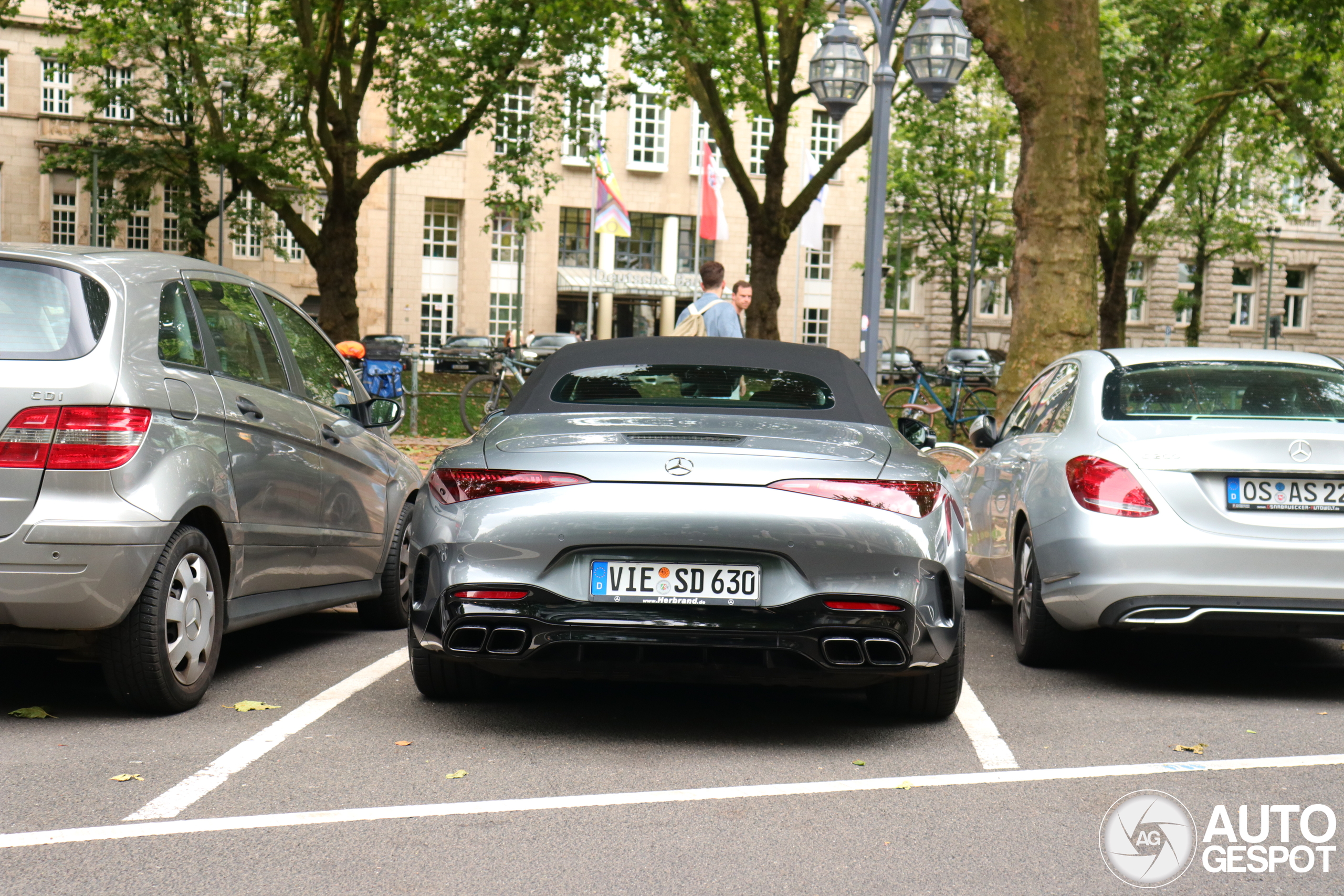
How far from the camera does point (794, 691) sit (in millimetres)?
6133

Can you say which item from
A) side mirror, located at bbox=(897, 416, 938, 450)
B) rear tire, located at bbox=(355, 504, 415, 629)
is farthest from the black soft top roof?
rear tire, located at bbox=(355, 504, 415, 629)

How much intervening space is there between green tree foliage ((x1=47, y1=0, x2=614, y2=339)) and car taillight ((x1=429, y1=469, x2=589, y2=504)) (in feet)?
65.4

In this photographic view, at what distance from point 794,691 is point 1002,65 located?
9.29m

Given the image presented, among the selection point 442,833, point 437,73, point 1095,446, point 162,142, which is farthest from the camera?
point 162,142

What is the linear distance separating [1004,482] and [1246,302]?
6011 cm

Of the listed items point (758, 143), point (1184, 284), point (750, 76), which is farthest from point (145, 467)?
point (1184, 284)

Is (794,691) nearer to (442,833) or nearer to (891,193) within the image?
(442,833)

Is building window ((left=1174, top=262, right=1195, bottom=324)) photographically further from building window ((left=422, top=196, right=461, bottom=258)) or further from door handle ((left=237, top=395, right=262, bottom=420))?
door handle ((left=237, top=395, right=262, bottom=420))

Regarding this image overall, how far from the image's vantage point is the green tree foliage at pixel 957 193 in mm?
48500

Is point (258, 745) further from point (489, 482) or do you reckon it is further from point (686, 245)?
point (686, 245)

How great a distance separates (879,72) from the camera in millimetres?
14047

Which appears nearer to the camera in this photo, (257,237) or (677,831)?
(677,831)

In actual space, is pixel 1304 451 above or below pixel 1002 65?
below

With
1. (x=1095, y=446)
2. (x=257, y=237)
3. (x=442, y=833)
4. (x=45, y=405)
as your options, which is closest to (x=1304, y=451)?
(x=1095, y=446)
